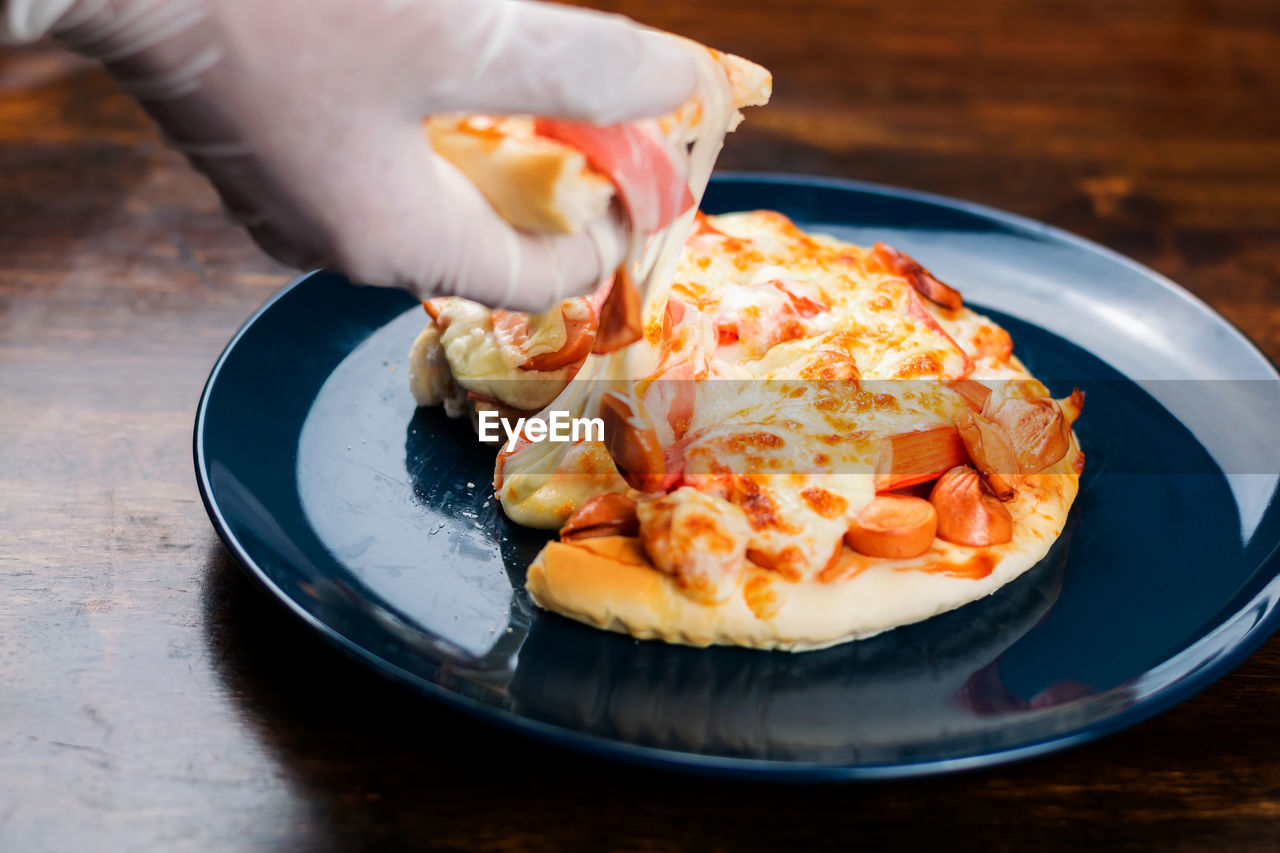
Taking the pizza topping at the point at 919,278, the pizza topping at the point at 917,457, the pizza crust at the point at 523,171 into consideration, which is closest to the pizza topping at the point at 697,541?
the pizza topping at the point at 917,457

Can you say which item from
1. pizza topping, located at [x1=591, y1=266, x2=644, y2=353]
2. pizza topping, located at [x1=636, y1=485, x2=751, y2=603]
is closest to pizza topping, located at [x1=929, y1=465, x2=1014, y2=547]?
pizza topping, located at [x1=636, y1=485, x2=751, y2=603]

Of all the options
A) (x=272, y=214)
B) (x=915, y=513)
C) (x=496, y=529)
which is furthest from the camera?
(x=496, y=529)

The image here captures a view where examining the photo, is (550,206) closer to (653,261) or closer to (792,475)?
(653,261)

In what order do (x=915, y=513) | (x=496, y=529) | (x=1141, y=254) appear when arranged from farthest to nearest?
(x=1141, y=254) < (x=496, y=529) < (x=915, y=513)

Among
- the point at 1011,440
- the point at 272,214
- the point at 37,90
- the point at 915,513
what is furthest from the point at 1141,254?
the point at 37,90

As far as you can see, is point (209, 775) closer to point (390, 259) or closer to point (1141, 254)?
point (390, 259)

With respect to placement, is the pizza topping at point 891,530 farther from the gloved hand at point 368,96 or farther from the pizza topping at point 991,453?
the gloved hand at point 368,96

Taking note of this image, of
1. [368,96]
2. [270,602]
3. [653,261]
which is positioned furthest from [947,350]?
[270,602]
